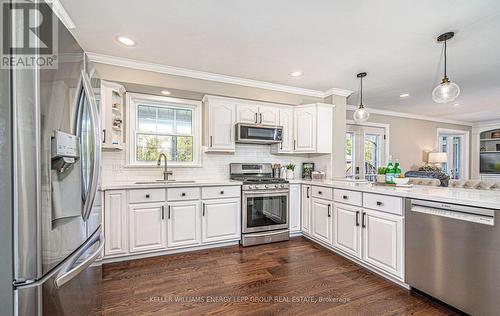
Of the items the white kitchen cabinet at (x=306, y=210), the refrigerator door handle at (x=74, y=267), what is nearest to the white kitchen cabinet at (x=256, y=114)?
the white kitchen cabinet at (x=306, y=210)

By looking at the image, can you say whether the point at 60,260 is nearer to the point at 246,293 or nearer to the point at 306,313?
the point at 246,293

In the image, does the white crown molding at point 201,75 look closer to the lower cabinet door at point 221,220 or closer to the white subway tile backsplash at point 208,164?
the white subway tile backsplash at point 208,164

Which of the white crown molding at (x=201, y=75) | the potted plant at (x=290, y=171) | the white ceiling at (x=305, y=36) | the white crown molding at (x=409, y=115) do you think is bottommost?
the potted plant at (x=290, y=171)

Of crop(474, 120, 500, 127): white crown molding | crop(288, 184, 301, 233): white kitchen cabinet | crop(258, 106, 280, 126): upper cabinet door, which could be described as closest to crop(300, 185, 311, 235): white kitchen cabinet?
crop(288, 184, 301, 233): white kitchen cabinet

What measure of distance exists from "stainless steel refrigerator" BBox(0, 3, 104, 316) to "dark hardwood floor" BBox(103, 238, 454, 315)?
0.95 metres

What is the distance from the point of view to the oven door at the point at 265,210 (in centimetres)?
315

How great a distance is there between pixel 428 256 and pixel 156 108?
3665 millimetres

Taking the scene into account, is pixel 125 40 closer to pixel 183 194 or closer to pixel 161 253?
pixel 183 194

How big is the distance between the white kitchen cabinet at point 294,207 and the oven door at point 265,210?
0.40 ft

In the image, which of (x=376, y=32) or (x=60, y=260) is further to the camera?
(x=376, y=32)

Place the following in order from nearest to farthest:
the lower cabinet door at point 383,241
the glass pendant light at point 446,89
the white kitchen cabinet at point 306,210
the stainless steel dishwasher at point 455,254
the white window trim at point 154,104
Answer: the stainless steel dishwasher at point 455,254 < the lower cabinet door at point 383,241 < the glass pendant light at point 446,89 < the white window trim at point 154,104 < the white kitchen cabinet at point 306,210

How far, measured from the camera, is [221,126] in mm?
3336

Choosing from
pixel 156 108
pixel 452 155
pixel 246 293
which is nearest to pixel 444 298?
pixel 246 293

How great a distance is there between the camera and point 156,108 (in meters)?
3.35
